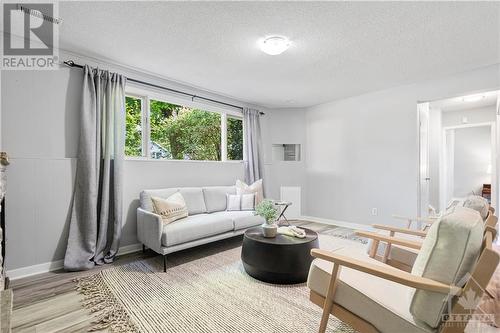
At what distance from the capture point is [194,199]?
3594mm

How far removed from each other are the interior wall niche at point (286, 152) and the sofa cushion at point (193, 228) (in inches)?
102

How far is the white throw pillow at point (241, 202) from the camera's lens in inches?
153

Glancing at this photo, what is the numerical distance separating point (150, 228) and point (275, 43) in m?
2.43

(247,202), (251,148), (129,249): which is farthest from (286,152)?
(129,249)

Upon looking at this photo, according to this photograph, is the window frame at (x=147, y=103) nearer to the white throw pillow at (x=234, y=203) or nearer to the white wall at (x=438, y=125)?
the white throw pillow at (x=234, y=203)

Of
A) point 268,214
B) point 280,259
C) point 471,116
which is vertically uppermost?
point 471,116

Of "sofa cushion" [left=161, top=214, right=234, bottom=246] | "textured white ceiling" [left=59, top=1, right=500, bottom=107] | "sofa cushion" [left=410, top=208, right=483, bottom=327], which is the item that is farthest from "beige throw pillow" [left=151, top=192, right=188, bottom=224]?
"sofa cushion" [left=410, top=208, right=483, bottom=327]

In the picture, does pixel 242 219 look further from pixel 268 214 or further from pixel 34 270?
pixel 34 270

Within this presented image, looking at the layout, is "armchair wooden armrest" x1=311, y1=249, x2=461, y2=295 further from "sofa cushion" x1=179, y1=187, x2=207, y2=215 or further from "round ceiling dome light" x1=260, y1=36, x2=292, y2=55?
"sofa cushion" x1=179, y1=187, x2=207, y2=215

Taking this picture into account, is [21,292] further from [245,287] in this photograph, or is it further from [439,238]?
[439,238]

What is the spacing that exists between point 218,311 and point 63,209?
2.13 m

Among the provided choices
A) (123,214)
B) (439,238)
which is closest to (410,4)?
(439,238)

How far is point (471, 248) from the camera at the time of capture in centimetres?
105

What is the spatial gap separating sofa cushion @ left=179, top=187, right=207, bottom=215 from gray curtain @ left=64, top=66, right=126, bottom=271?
0.86 meters
